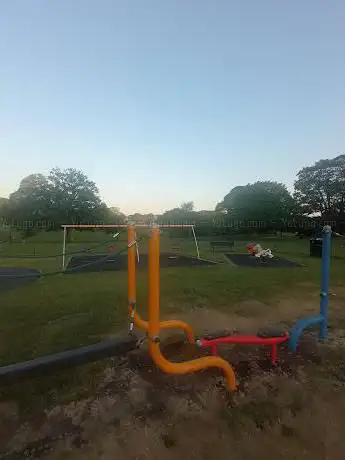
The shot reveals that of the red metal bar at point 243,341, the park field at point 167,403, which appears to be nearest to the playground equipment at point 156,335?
the park field at point 167,403

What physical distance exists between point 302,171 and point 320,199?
5.38 meters

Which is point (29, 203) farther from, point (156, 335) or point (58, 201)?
point (156, 335)

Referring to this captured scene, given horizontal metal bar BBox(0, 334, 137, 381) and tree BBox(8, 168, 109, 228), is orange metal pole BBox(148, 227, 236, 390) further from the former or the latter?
tree BBox(8, 168, 109, 228)

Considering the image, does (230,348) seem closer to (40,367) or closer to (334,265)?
(40,367)

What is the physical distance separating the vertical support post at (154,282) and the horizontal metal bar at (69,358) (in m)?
0.75

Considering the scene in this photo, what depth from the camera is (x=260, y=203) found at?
5159 cm

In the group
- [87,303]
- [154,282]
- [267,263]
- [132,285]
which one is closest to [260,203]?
[267,263]

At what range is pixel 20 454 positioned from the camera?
2.44 metres

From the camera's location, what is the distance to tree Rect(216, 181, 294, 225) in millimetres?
50094

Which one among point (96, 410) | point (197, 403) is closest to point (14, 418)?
point (96, 410)

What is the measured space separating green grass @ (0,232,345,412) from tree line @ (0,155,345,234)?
26.4 meters

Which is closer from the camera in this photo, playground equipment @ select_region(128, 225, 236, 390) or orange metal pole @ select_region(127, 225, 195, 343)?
playground equipment @ select_region(128, 225, 236, 390)

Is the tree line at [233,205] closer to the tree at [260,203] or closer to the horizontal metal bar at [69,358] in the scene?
the tree at [260,203]

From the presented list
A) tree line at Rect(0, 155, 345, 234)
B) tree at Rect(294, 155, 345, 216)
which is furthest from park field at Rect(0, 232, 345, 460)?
tree at Rect(294, 155, 345, 216)
